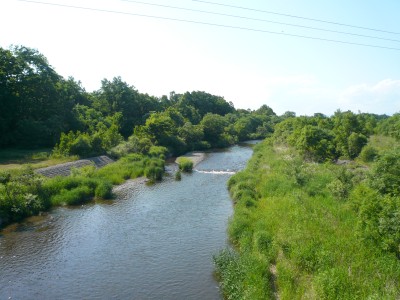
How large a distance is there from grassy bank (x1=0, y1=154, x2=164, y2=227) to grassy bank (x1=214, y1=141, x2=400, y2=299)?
1654cm

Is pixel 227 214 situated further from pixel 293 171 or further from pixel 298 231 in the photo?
pixel 298 231

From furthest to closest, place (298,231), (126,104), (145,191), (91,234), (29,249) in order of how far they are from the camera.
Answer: (126,104) < (145,191) < (91,234) < (29,249) < (298,231)

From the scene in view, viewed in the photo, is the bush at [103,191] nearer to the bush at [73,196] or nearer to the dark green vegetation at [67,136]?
the dark green vegetation at [67,136]

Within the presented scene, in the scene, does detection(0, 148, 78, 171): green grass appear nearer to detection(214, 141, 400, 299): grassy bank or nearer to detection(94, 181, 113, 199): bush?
detection(94, 181, 113, 199): bush

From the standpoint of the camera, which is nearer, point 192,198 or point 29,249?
point 29,249

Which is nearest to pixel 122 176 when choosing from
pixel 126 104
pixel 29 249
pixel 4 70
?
pixel 29 249

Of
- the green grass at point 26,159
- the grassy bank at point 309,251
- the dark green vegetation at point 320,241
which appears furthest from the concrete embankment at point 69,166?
the grassy bank at point 309,251

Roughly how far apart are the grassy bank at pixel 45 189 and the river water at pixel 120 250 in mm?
1181

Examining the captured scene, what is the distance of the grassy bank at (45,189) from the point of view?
2633 cm

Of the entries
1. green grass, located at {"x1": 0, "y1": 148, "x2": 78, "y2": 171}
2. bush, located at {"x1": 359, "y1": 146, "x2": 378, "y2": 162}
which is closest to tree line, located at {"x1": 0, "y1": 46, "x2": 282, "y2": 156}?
green grass, located at {"x1": 0, "y1": 148, "x2": 78, "y2": 171}

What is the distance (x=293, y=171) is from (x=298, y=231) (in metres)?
13.3

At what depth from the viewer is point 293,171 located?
101ft

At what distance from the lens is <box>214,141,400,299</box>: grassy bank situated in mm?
13078

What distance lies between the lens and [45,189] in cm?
3070
